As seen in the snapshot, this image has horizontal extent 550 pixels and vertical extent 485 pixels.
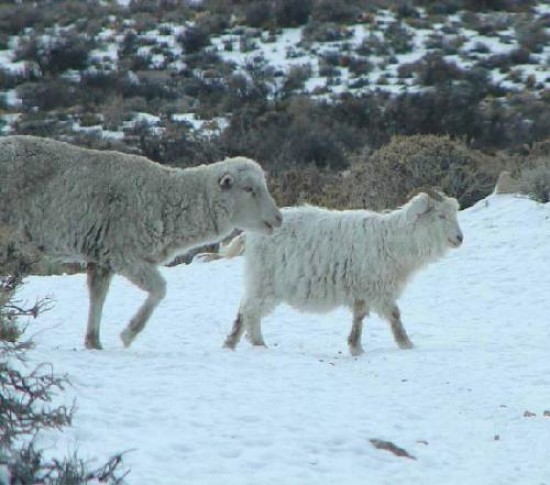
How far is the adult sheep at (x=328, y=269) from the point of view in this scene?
41.7 feet

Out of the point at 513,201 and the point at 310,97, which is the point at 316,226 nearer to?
the point at 513,201

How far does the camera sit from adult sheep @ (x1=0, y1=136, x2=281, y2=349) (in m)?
10.6

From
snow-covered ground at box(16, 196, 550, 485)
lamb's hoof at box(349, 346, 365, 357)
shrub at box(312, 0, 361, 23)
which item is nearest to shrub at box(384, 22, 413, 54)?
shrub at box(312, 0, 361, 23)

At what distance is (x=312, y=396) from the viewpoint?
943cm

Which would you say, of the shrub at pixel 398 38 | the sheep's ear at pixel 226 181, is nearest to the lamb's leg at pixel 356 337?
the sheep's ear at pixel 226 181

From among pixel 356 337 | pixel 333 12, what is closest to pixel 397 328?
pixel 356 337

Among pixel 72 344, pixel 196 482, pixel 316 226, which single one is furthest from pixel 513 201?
pixel 196 482

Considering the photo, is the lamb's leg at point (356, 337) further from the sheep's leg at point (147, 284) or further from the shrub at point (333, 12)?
the shrub at point (333, 12)

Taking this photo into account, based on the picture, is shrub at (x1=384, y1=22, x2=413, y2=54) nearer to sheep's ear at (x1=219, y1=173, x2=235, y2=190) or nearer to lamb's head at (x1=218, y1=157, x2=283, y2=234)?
lamb's head at (x1=218, y1=157, x2=283, y2=234)

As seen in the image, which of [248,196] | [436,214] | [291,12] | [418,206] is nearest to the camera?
[248,196]

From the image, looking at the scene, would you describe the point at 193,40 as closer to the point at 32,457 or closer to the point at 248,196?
the point at 248,196

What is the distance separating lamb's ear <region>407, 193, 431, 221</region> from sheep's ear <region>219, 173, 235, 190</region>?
2902 mm

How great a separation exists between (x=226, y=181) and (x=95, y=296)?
64.5 inches

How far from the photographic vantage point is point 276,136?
108 feet
